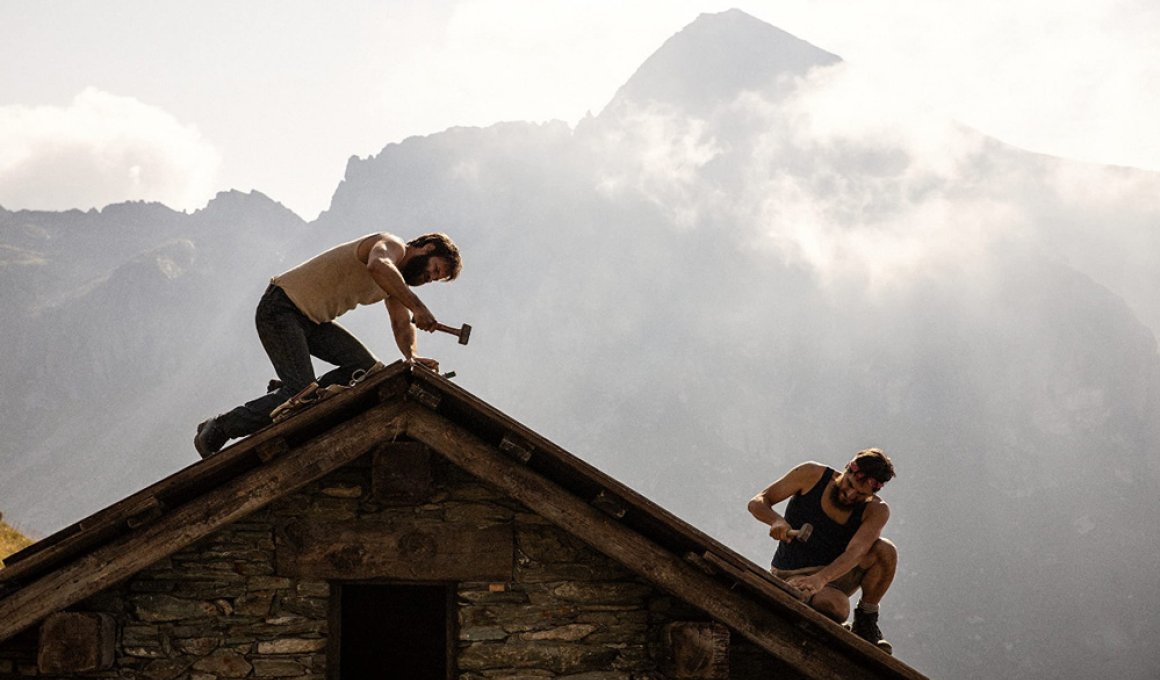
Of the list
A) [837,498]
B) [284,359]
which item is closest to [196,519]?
[284,359]

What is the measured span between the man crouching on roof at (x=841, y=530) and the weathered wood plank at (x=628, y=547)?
653 millimetres

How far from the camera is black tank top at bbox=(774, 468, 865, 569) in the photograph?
731 cm

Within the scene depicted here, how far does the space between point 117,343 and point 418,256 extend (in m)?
126

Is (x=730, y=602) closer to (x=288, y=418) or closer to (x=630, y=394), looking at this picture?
(x=288, y=418)

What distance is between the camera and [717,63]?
16288 cm

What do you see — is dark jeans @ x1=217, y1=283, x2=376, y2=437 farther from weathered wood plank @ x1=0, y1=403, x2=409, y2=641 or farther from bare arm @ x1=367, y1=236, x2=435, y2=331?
weathered wood plank @ x1=0, y1=403, x2=409, y2=641

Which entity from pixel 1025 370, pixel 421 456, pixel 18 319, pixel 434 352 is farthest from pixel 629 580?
pixel 18 319

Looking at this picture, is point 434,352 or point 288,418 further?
point 434,352

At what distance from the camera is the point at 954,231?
5389 inches

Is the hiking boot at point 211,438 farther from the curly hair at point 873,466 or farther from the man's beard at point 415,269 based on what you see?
the curly hair at point 873,466

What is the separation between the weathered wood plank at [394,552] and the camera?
6184mm

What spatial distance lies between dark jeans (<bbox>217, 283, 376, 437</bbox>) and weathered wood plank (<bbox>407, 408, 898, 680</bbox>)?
1.37 meters

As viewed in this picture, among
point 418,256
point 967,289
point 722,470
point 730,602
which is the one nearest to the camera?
point 730,602

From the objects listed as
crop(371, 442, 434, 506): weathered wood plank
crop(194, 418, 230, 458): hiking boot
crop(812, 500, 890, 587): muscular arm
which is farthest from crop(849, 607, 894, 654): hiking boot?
crop(194, 418, 230, 458): hiking boot
